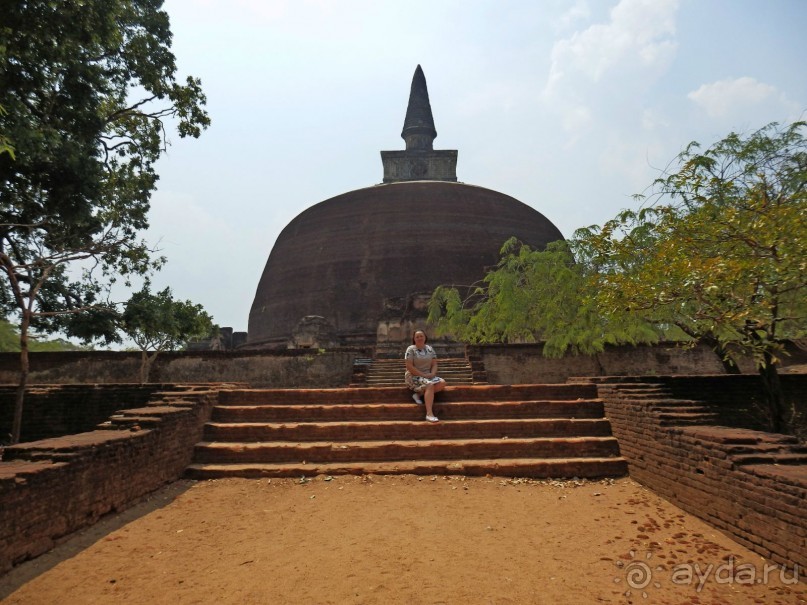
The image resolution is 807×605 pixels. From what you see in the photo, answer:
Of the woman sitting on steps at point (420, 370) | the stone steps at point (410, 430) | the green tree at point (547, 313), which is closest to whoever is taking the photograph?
the stone steps at point (410, 430)

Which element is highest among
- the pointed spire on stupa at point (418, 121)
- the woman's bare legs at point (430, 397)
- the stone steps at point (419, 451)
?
the pointed spire on stupa at point (418, 121)

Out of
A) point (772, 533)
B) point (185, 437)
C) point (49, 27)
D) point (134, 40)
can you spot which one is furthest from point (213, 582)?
point (134, 40)

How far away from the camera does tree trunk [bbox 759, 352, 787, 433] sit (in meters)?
5.82

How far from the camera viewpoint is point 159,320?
969 cm

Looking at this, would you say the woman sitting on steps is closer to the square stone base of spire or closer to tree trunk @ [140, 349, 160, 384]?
tree trunk @ [140, 349, 160, 384]

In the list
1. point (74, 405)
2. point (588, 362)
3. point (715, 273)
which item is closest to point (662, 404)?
point (715, 273)

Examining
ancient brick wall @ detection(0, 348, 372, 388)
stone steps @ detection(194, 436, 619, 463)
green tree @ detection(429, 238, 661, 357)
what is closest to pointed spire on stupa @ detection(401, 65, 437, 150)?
green tree @ detection(429, 238, 661, 357)

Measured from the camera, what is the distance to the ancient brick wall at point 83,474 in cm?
284

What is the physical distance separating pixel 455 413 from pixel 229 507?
2688 millimetres

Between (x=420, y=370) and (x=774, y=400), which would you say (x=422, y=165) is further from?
(x=774, y=400)

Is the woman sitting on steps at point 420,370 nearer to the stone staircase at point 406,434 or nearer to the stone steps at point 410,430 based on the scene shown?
the stone staircase at point 406,434

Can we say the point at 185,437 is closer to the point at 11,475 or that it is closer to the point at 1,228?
the point at 11,475

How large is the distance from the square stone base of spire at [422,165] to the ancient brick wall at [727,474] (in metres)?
28.1

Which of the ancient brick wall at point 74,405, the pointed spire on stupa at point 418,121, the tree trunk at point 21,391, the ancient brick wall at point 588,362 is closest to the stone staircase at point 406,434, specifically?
the ancient brick wall at point 74,405
